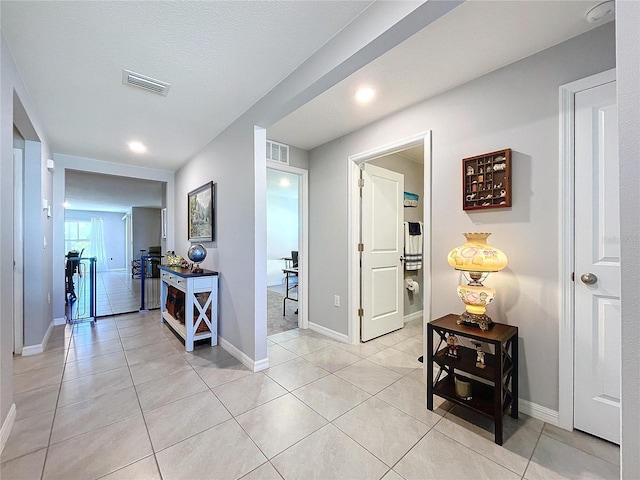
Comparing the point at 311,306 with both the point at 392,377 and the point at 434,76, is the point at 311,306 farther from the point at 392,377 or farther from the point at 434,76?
the point at 434,76

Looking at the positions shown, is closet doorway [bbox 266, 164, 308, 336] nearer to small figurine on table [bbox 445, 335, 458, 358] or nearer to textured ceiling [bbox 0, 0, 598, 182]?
textured ceiling [bbox 0, 0, 598, 182]

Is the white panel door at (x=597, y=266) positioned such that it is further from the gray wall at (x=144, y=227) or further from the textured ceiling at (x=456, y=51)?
the gray wall at (x=144, y=227)

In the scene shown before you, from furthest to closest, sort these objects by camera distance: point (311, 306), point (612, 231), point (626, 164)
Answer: point (311, 306) → point (612, 231) → point (626, 164)

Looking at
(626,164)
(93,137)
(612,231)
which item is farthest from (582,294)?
(93,137)

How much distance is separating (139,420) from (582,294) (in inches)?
109

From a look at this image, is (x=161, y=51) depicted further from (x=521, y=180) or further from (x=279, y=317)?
(x=279, y=317)

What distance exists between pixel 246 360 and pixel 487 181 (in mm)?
2423

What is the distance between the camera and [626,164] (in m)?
0.66

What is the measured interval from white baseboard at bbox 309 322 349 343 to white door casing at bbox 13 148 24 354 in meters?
2.93

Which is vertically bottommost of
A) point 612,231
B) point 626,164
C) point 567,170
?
point 612,231

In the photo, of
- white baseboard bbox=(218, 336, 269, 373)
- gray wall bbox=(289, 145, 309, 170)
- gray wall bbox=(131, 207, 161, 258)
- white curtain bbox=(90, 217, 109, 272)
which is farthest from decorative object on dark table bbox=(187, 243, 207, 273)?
white curtain bbox=(90, 217, 109, 272)

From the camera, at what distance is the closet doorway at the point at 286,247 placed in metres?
3.48

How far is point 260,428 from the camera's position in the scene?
162cm

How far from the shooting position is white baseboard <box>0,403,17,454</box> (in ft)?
4.88
